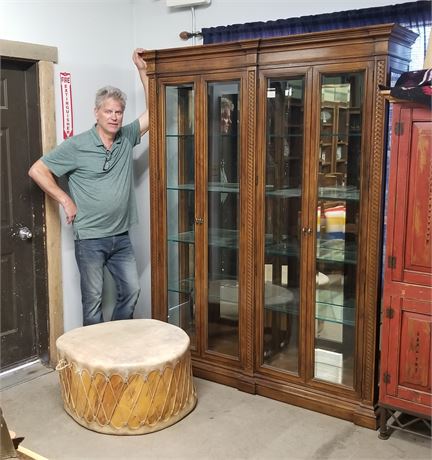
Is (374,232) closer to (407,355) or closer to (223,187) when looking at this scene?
(407,355)

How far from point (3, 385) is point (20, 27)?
7.00 feet

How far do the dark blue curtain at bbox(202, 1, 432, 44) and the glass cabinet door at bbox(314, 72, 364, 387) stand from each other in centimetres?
43

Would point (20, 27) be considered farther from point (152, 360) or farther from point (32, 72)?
point (152, 360)

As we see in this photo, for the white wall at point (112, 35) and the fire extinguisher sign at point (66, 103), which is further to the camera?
the fire extinguisher sign at point (66, 103)

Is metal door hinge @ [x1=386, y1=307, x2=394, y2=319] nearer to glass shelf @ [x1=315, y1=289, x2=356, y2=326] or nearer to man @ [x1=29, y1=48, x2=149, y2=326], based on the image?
glass shelf @ [x1=315, y1=289, x2=356, y2=326]

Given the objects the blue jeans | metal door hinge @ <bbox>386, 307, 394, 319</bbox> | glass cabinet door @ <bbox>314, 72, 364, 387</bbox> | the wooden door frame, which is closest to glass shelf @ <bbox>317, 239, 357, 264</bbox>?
glass cabinet door @ <bbox>314, 72, 364, 387</bbox>

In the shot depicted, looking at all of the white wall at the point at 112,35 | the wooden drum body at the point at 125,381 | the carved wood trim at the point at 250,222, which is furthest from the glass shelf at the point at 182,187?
the wooden drum body at the point at 125,381

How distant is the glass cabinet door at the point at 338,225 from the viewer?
2969 millimetres

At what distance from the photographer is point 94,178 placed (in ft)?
11.5

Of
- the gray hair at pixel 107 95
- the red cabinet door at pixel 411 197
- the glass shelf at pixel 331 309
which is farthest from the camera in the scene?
the gray hair at pixel 107 95

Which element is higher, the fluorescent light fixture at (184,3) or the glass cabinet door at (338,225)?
the fluorescent light fixture at (184,3)

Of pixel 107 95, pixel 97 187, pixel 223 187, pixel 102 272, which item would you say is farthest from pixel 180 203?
pixel 107 95

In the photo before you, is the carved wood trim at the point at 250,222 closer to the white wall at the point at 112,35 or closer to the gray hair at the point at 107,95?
the white wall at the point at 112,35

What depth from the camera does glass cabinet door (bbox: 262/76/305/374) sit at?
3.15m
